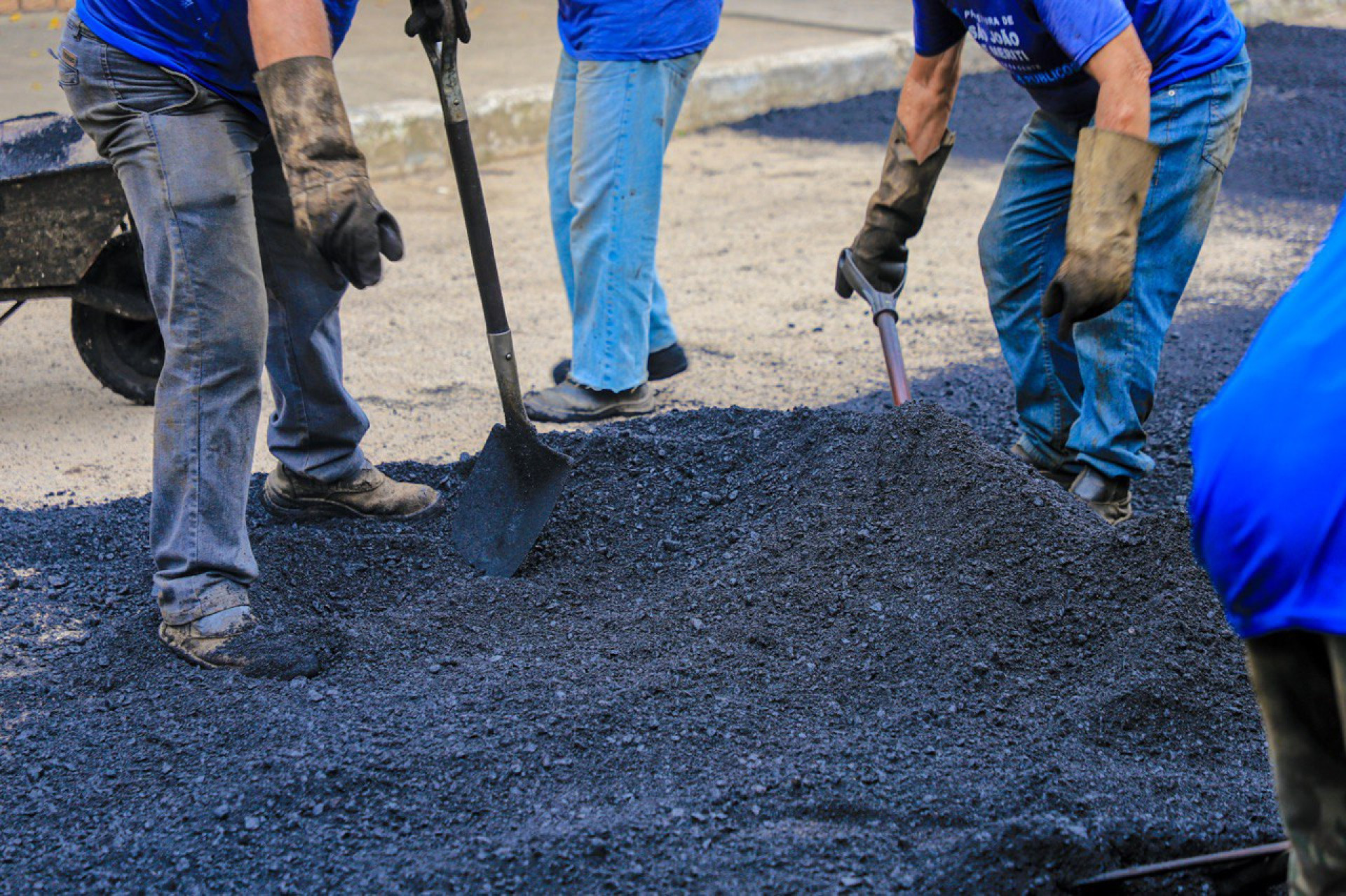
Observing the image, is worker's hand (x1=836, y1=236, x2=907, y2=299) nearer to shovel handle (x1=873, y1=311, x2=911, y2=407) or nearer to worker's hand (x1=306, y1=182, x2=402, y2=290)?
shovel handle (x1=873, y1=311, x2=911, y2=407)

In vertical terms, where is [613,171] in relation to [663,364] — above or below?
above

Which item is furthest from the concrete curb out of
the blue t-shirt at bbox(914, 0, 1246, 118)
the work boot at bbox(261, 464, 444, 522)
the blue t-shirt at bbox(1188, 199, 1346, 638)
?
the blue t-shirt at bbox(1188, 199, 1346, 638)

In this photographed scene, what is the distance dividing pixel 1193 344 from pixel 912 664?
8.76 feet

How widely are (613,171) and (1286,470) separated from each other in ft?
9.29

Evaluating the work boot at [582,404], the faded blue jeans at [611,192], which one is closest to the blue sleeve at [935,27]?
the faded blue jeans at [611,192]

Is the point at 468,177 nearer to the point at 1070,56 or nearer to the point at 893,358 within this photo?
the point at 893,358

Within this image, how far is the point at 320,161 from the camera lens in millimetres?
2291

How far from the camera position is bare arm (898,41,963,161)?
3078 mm

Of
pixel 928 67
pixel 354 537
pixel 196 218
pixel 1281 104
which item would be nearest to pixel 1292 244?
pixel 1281 104

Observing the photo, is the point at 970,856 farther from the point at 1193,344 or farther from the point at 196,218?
the point at 1193,344

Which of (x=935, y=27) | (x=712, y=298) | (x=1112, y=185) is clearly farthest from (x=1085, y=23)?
(x=712, y=298)

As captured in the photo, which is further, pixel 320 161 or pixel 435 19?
pixel 435 19

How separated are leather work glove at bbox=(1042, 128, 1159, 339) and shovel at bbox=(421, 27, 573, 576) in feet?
4.00

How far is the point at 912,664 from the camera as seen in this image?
2.35 meters
